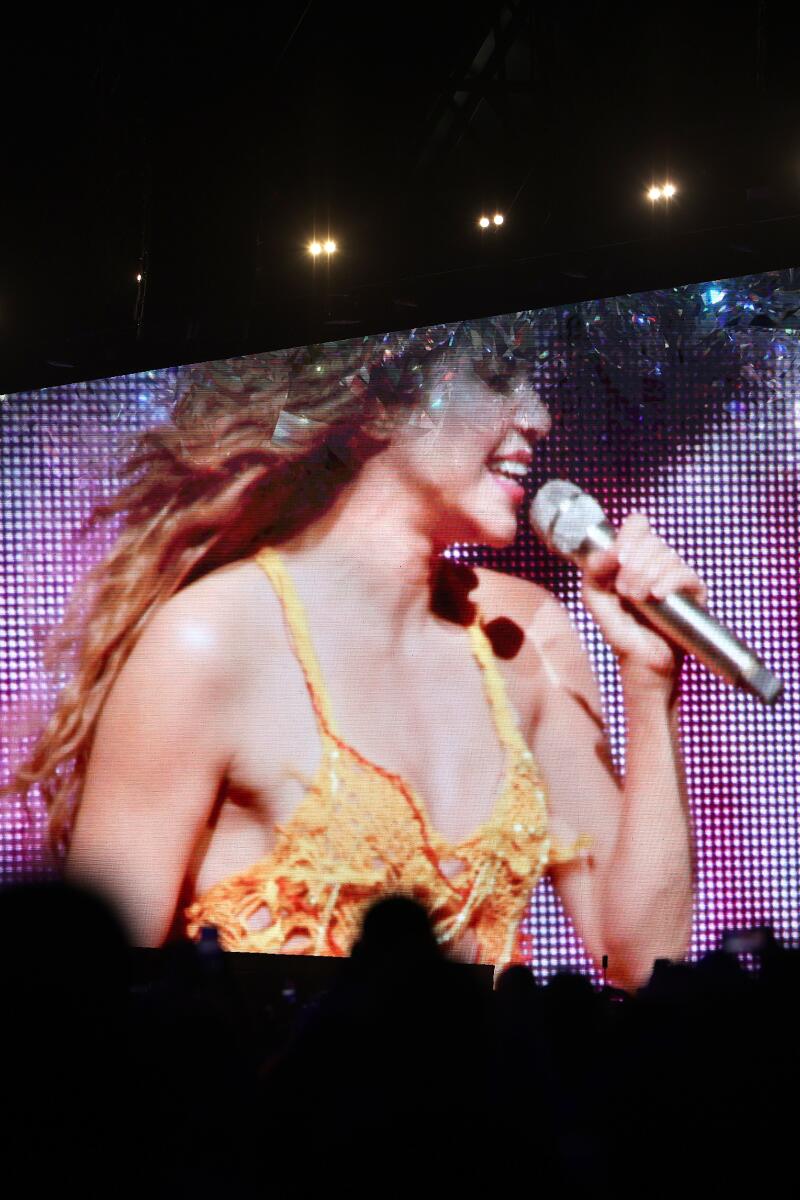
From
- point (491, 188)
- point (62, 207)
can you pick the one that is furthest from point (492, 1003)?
point (62, 207)

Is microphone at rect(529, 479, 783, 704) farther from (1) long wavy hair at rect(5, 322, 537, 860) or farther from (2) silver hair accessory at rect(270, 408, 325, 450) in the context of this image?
(2) silver hair accessory at rect(270, 408, 325, 450)

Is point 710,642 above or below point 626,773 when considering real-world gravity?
above

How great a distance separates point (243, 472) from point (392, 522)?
47 cm

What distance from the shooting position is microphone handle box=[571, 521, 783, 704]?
3.55 m

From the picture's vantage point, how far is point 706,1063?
1121 millimetres

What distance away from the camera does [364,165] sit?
11.6 feet

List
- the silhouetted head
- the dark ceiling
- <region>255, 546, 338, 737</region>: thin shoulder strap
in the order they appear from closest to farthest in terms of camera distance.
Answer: the silhouetted head → the dark ceiling → <region>255, 546, 338, 737</region>: thin shoulder strap

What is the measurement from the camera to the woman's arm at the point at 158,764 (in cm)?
345

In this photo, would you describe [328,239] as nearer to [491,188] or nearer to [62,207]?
[491,188]

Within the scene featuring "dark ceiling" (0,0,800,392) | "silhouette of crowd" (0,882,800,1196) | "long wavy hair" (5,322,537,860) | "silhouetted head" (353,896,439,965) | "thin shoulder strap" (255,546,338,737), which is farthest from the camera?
"long wavy hair" (5,322,537,860)

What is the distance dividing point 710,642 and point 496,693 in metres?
0.63

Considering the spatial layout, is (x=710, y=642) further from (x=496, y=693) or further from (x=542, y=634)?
(x=496, y=693)

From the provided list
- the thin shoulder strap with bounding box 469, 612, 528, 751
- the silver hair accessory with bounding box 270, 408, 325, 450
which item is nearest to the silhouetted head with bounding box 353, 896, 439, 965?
the thin shoulder strap with bounding box 469, 612, 528, 751

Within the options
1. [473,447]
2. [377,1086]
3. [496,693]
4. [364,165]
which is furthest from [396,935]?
[364,165]
